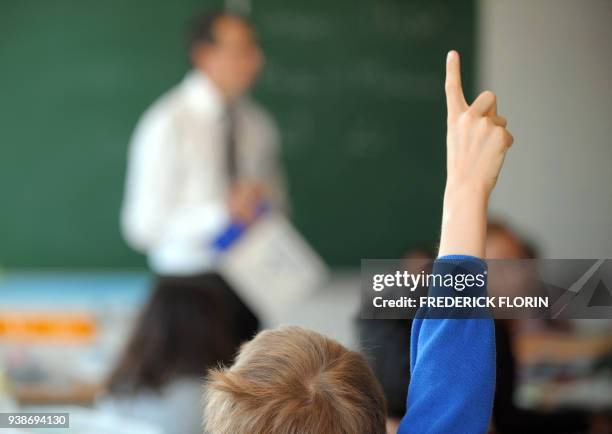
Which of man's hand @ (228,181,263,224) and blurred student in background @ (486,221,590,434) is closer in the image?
blurred student in background @ (486,221,590,434)

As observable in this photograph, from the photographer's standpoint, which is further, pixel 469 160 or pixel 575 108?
pixel 575 108

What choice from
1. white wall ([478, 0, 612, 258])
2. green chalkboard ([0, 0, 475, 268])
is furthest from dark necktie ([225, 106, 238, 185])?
white wall ([478, 0, 612, 258])

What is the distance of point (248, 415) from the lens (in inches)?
33.2

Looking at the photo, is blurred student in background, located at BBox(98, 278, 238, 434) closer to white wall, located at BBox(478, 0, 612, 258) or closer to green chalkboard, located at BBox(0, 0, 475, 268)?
white wall, located at BBox(478, 0, 612, 258)

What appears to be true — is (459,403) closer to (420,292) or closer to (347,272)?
(420,292)

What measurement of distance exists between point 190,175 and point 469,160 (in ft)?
8.60

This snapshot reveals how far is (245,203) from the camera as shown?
313 cm

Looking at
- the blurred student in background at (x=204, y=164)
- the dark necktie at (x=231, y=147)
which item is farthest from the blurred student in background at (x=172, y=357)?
the dark necktie at (x=231, y=147)

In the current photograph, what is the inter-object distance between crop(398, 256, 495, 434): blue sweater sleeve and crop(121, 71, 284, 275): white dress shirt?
2331 mm

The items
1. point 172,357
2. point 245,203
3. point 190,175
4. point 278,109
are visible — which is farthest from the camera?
point 278,109

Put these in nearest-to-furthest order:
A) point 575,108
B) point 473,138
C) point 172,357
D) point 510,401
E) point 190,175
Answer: point 473,138
point 575,108
point 510,401
point 172,357
point 190,175

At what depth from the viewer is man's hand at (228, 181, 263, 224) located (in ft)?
10.3

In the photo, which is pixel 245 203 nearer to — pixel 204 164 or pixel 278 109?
pixel 204 164

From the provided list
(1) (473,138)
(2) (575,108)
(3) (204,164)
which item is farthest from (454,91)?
(3) (204,164)
